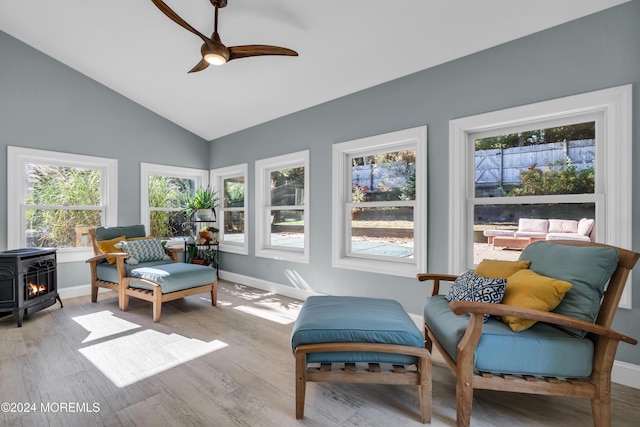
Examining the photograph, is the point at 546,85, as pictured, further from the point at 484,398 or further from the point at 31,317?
the point at 31,317

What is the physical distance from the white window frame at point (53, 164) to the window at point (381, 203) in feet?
10.8

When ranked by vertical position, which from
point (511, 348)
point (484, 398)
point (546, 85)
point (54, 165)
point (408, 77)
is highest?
point (408, 77)

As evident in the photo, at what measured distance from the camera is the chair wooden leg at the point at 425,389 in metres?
1.58

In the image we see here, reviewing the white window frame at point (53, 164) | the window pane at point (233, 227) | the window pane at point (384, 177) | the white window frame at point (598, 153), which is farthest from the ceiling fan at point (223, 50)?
the window pane at point (233, 227)

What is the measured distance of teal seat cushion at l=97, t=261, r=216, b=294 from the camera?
313 centimetres

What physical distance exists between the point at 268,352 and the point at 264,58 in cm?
287

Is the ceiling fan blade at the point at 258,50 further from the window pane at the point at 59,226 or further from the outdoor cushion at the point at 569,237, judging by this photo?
the window pane at the point at 59,226

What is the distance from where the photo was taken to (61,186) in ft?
13.1

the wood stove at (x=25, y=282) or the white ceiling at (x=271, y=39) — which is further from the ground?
the white ceiling at (x=271, y=39)

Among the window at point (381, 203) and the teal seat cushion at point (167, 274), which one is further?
the teal seat cushion at point (167, 274)

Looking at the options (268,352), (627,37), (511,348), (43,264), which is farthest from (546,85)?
(43,264)

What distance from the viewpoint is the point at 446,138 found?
276 cm

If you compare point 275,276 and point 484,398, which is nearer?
point 484,398

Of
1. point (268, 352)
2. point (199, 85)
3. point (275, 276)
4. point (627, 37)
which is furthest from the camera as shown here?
point (275, 276)
